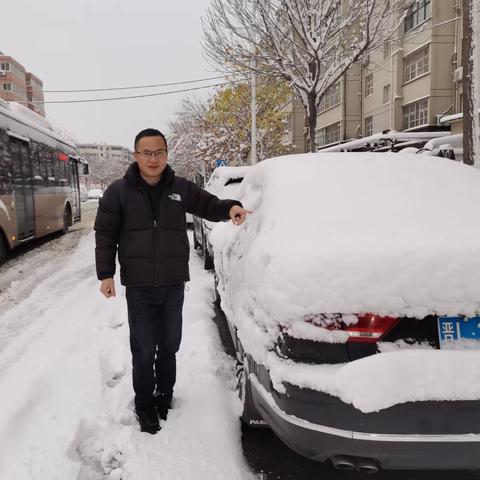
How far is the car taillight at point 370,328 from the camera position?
191cm

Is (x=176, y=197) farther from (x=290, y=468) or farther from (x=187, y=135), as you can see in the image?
(x=187, y=135)

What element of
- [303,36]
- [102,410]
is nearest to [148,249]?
[102,410]

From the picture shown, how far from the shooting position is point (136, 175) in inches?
112

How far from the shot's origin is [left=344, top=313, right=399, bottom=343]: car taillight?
1.91 m

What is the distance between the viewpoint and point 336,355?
1.92 metres

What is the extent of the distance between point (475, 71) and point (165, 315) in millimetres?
6160

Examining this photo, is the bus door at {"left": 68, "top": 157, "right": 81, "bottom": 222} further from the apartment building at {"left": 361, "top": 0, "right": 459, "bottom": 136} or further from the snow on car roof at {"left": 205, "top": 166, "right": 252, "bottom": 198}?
the apartment building at {"left": 361, "top": 0, "right": 459, "bottom": 136}

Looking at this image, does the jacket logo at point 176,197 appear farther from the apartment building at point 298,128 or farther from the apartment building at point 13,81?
the apartment building at point 13,81

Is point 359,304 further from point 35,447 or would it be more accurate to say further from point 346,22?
point 346,22

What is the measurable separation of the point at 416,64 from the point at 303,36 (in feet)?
44.6

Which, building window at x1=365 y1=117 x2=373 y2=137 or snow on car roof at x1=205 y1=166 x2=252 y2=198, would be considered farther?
building window at x1=365 y1=117 x2=373 y2=137

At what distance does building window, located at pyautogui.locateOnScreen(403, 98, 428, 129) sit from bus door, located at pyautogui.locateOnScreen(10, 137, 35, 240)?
18572mm

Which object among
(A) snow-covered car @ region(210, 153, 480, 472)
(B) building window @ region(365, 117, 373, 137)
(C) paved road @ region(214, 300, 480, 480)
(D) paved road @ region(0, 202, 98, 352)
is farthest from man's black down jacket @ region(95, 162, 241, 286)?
(B) building window @ region(365, 117, 373, 137)

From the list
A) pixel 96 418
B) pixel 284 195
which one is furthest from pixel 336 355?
pixel 96 418
